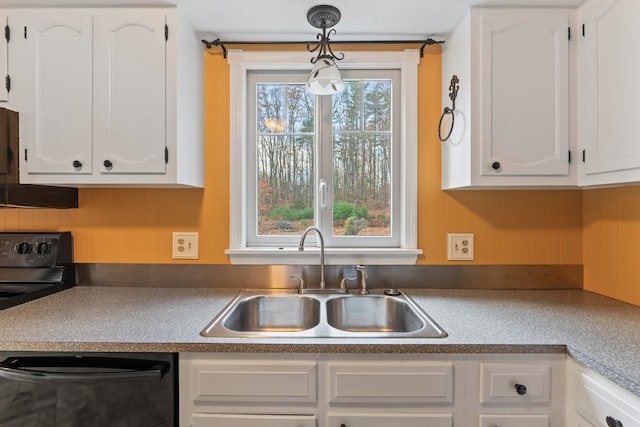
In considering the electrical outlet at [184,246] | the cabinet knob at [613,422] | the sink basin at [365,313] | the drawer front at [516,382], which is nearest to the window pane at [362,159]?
the sink basin at [365,313]

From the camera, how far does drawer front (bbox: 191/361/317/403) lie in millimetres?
958

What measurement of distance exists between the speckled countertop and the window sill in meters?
0.22

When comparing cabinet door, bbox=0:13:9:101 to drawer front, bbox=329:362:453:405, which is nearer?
drawer front, bbox=329:362:453:405

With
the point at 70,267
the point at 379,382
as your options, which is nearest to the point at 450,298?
the point at 379,382

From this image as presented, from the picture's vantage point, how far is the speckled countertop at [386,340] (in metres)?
0.94

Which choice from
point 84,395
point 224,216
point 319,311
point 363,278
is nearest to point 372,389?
point 319,311

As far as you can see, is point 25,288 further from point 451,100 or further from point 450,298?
point 451,100

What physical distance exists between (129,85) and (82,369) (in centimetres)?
107

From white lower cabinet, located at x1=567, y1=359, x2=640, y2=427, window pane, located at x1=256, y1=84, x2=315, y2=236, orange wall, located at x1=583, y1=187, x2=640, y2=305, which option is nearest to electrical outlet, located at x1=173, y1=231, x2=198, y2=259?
window pane, located at x1=256, y1=84, x2=315, y2=236

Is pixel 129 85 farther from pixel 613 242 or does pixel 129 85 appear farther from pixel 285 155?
pixel 613 242

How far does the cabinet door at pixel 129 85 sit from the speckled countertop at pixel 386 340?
58cm

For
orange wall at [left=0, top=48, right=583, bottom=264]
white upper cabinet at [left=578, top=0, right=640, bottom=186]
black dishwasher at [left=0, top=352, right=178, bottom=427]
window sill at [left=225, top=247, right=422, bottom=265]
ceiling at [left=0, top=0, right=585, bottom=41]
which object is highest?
ceiling at [left=0, top=0, right=585, bottom=41]

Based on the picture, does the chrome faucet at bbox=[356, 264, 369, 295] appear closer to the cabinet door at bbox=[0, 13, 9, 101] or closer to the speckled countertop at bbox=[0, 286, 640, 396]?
the speckled countertop at bbox=[0, 286, 640, 396]

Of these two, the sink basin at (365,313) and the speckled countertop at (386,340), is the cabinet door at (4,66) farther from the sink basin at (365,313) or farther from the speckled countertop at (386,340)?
the sink basin at (365,313)
